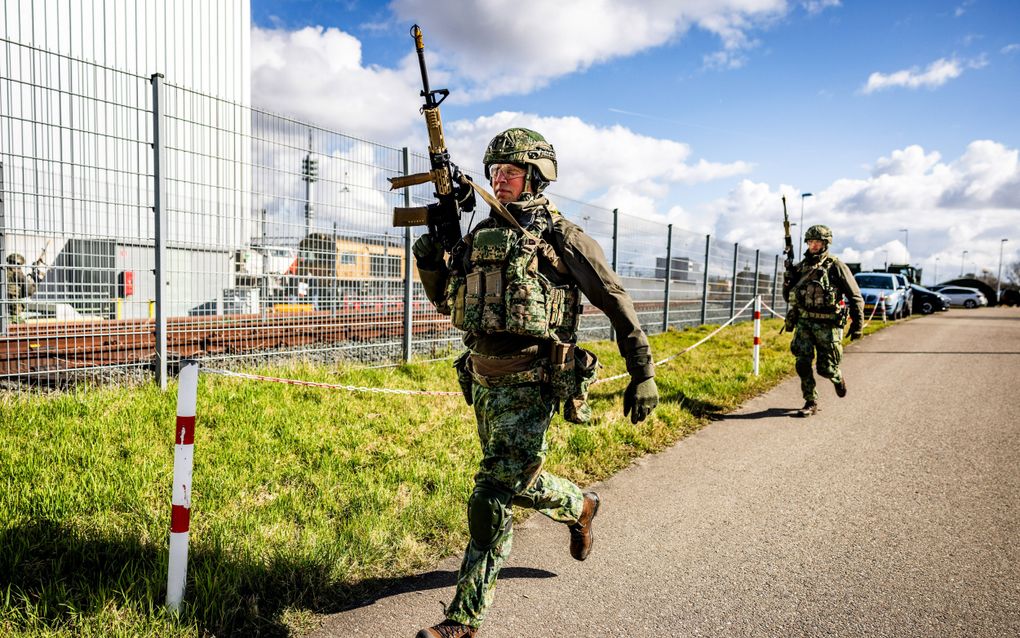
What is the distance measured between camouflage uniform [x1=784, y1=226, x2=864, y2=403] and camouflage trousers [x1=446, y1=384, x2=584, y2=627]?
5342 mm

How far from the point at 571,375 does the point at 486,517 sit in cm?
70

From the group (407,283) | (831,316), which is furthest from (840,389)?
(407,283)

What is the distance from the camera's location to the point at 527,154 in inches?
111

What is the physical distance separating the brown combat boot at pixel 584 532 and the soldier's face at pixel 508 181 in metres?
1.60

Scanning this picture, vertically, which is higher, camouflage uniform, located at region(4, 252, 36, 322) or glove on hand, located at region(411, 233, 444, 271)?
glove on hand, located at region(411, 233, 444, 271)

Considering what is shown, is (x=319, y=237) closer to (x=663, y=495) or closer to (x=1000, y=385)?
(x=663, y=495)

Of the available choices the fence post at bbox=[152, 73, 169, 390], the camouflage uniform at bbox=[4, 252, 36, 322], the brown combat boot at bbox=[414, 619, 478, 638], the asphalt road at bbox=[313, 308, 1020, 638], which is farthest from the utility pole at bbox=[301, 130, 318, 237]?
the brown combat boot at bbox=[414, 619, 478, 638]

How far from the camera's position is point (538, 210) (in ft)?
9.00

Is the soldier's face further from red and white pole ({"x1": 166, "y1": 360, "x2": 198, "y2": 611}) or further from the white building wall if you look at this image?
the white building wall

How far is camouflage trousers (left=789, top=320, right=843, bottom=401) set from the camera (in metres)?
6.97

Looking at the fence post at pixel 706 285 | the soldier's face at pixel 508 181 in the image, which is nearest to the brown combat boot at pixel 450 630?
the soldier's face at pixel 508 181

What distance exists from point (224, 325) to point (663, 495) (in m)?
4.54

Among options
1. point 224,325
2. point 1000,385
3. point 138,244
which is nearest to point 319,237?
point 224,325

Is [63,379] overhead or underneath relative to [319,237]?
underneath
